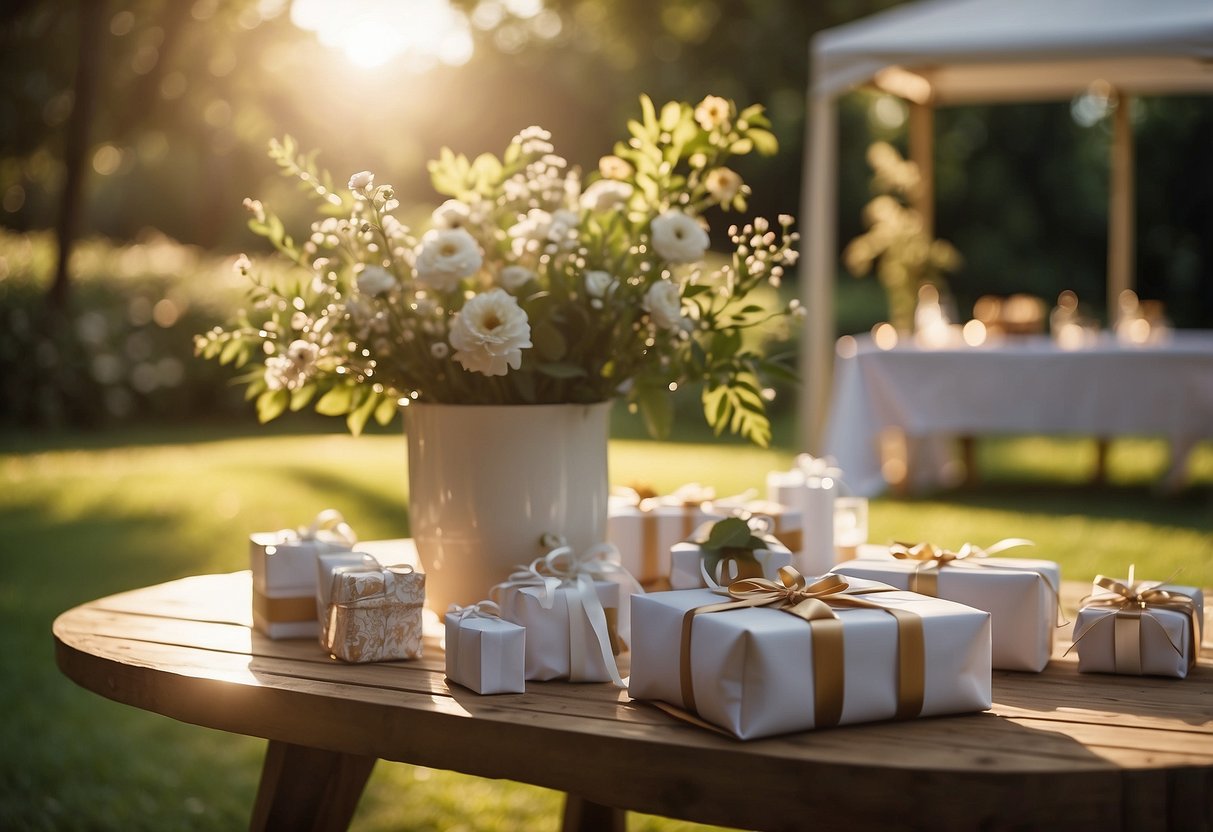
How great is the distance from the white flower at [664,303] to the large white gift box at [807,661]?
38 cm

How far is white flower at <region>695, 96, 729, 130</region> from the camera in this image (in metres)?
1.60

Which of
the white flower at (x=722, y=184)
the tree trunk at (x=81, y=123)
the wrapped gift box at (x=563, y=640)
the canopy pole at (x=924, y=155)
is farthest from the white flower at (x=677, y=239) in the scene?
the tree trunk at (x=81, y=123)

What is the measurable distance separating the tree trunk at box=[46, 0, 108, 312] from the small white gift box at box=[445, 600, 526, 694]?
8637 mm

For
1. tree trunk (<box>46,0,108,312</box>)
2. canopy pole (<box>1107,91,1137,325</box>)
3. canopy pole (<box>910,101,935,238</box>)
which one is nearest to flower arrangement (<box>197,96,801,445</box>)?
canopy pole (<box>910,101,935,238</box>)

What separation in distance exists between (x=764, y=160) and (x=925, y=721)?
1771cm

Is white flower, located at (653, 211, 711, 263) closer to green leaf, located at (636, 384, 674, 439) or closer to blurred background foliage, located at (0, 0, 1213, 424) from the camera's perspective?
green leaf, located at (636, 384, 674, 439)

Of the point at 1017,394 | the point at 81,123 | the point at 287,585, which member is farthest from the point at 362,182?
the point at 81,123

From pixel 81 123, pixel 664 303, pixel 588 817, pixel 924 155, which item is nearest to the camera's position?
pixel 664 303

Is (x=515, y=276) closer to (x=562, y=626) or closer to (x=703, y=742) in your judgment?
(x=562, y=626)

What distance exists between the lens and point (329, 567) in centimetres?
146

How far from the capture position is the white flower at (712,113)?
1.60 m

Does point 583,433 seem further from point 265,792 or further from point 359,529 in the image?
point 359,529

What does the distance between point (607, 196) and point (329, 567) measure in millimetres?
566

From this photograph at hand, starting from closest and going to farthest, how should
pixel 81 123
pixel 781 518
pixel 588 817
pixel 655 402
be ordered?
pixel 655 402 < pixel 781 518 < pixel 588 817 < pixel 81 123
